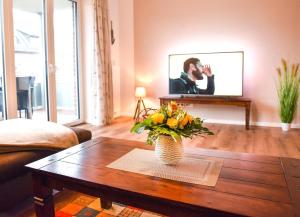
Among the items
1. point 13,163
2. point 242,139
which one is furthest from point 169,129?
point 242,139

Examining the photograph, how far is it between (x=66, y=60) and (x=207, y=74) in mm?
2530

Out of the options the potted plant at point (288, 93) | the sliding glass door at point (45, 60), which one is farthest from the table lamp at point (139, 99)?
the potted plant at point (288, 93)

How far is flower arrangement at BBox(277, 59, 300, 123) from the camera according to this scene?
13.8ft

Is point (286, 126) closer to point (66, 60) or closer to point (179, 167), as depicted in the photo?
point (179, 167)

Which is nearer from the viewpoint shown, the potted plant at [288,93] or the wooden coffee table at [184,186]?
the wooden coffee table at [184,186]

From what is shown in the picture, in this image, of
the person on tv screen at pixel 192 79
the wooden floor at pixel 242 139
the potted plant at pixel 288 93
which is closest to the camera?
the wooden floor at pixel 242 139

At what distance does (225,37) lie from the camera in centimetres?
475

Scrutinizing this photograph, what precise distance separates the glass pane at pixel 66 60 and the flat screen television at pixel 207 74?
1810 mm

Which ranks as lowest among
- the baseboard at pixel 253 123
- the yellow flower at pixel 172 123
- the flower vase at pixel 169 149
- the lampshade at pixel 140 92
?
the baseboard at pixel 253 123

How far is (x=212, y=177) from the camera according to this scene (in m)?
1.25

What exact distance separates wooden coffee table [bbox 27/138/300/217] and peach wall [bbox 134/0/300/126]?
11.3 feet

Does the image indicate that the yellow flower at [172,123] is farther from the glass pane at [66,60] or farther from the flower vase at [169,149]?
the glass pane at [66,60]

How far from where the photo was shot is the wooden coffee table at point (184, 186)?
3.30 ft

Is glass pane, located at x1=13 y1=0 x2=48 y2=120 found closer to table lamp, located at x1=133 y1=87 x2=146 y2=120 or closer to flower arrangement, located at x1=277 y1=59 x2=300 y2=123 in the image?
table lamp, located at x1=133 y1=87 x2=146 y2=120
